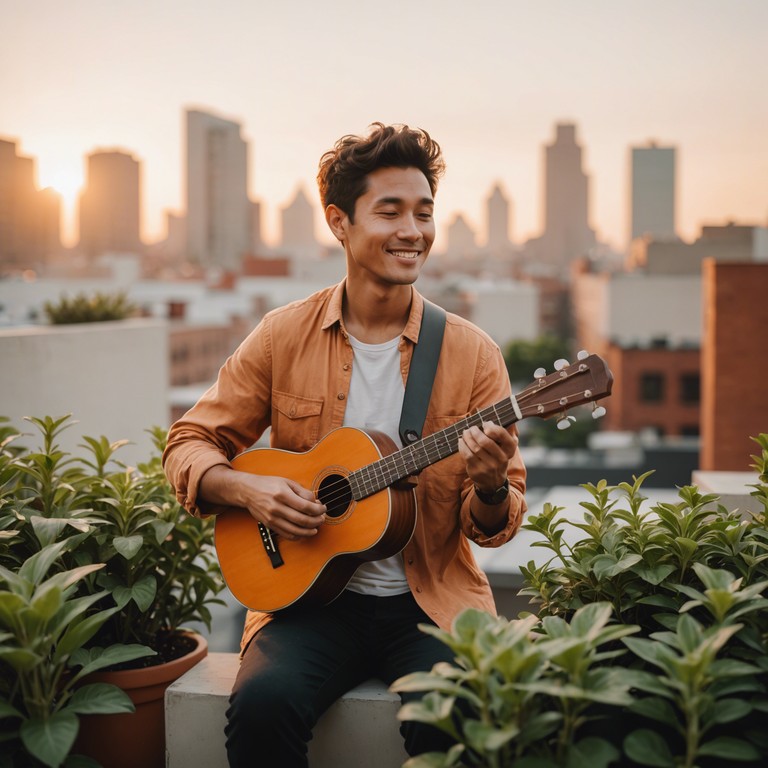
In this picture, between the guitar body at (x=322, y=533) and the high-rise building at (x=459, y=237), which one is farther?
the high-rise building at (x=459, y=237)

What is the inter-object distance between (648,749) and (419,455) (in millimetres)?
943

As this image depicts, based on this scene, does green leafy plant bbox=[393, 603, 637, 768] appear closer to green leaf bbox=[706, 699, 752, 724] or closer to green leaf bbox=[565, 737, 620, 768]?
green leaf bbox=[565, 737, 620, 768]

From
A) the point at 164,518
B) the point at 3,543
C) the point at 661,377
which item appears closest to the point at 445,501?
the point at 164,518

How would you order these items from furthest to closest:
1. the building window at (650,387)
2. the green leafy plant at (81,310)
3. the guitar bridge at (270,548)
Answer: the building window at (650,387) < the green leafy plant at (81,310) < the guitar bridge at (270,548)

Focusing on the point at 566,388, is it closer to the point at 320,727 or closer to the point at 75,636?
the point at 320,727

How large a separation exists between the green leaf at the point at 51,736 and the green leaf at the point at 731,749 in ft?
4.33

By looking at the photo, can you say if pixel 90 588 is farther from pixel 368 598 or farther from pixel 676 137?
pixel 676 137

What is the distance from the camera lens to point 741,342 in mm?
21641

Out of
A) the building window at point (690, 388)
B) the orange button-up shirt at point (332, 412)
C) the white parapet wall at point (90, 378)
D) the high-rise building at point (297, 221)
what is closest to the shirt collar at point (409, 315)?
the orange button-up shirt at point (332, 412)

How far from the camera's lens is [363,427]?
2568 mm

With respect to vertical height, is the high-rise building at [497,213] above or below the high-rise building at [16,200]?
above

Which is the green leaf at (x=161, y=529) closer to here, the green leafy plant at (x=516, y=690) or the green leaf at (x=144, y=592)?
the green leaf at (x=144, y=592)

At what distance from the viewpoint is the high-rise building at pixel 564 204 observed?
355 ft

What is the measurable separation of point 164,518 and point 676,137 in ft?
219
